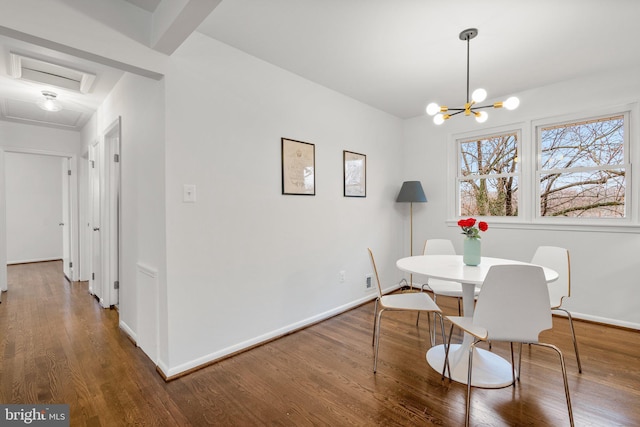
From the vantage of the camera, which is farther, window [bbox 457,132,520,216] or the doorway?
window [bbox 457,132,520,216]

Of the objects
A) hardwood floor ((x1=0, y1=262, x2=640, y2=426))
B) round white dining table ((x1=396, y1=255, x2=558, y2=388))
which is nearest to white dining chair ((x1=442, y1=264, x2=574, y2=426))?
round white dining table ((x1=396, y1=255, x2=558, y2=388))

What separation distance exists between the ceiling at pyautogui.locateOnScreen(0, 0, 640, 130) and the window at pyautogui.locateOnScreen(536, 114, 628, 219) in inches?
22.5

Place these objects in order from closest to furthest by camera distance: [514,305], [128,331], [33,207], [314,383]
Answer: [514,305] → [314,383] → [128,331] → [33,207]

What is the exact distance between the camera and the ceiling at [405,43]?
1.93 m

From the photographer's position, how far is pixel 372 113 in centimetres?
381

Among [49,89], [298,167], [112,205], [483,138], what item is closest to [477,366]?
[298,167]

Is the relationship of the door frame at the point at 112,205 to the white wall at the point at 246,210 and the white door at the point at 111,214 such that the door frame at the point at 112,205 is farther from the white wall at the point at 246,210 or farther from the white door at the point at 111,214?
the white wall at the point at 246,210

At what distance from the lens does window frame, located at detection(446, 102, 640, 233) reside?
2820 mm

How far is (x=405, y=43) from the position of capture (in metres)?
2.34

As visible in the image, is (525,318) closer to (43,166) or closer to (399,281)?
(399,281)

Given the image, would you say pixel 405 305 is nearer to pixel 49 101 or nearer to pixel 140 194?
pixel 140 194

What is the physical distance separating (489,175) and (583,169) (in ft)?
2.92

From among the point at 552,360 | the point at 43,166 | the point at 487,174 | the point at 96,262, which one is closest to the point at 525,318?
the point at 552,360

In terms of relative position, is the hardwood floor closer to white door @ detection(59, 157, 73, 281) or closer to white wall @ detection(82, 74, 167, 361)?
white wall @ detection(82, 74, 167, 361)
